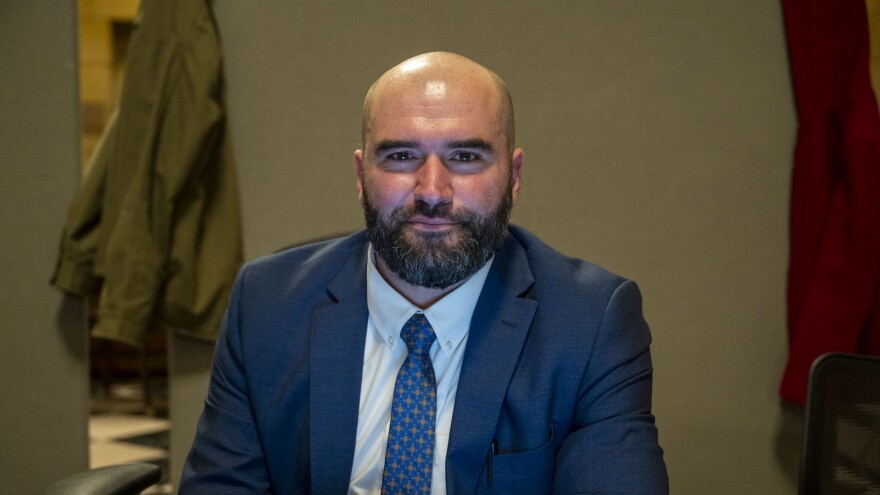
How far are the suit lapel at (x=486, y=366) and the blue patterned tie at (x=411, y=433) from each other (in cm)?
4

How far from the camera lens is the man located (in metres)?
1.49

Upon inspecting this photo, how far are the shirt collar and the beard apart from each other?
0.14 feet

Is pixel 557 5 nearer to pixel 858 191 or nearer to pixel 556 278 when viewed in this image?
pixel 858 191

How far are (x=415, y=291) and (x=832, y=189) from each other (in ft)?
5.46

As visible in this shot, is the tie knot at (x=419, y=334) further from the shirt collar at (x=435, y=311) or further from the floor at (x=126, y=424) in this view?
the floor at (x=126, y=424)

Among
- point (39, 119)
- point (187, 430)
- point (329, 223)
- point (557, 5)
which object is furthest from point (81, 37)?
point (557, 5)

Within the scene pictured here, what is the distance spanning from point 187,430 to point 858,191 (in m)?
2.07

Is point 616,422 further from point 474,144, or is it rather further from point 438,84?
point 438,84

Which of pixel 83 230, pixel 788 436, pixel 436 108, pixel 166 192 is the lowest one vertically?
pixel 788 436

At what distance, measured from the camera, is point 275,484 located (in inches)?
62.3

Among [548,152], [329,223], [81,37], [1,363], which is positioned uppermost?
[81,37]

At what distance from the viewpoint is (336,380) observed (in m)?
1.55

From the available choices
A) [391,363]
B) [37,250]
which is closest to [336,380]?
[391,363]

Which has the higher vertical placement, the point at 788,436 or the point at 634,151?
the point at 634,151
